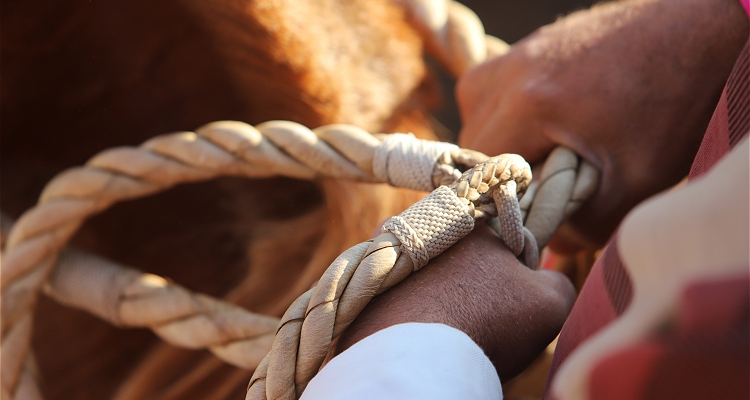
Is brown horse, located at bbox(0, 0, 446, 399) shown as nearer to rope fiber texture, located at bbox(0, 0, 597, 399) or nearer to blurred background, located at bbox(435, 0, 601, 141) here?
rope fiber texture, located at bbox(0, 0, 597, 399)

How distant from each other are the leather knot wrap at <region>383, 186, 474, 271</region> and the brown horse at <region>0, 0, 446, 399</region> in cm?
20

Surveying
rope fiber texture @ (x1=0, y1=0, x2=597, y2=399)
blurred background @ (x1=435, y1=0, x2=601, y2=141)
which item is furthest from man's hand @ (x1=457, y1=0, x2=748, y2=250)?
blurred background @ (x1=435, y1=0, x2=601, y2=141)

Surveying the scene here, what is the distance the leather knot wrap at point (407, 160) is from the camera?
0.31 meters

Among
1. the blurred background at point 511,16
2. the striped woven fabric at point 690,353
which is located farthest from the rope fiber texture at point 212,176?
the blurred background at point 511,16

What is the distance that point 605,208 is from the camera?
35 centimetres

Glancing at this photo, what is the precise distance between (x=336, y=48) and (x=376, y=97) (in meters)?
0.05

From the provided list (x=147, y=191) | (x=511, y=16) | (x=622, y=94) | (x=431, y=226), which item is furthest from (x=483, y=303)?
(x=511, y=16)

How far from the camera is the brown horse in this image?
0.42 m

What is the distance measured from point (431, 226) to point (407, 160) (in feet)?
0.30

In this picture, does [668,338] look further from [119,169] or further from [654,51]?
[119,169]

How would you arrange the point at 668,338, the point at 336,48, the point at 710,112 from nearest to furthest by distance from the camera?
the point at 668,338
the point at 710,112
the point at 336,48

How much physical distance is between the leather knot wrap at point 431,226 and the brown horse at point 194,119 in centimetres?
20

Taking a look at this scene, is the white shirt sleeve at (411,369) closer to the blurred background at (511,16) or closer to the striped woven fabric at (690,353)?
the striped woven fabric at (690,353)

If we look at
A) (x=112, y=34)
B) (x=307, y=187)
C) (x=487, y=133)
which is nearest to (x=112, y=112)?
(x=112, y=34)
